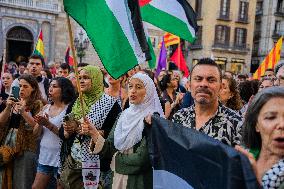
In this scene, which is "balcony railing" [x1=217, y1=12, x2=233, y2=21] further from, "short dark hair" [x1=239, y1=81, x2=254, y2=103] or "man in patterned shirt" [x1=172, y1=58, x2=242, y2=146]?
"man in patterned shirt" [x1=172, y1=58, x2=242, y2=146]

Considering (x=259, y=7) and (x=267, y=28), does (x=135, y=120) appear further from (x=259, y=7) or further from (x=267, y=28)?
(x=259, y=7)

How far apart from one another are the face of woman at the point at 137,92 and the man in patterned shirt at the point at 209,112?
55 cm

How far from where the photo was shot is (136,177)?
3.31 m

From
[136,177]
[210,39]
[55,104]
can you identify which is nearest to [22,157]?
[55,104]

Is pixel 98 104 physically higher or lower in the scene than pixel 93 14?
lower

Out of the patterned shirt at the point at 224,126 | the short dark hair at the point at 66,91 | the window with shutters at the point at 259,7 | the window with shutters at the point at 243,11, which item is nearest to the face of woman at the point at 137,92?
the patterned shirt at the point at 224,126

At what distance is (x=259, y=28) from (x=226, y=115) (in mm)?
43448

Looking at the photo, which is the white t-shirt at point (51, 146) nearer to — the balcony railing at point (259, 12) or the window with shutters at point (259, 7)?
the balcony railing at point (259, 12)

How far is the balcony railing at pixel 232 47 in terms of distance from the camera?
125 feet

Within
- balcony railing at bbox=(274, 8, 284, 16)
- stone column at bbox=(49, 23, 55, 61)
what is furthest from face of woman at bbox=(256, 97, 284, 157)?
balcony railing at bbox=(274, 8, 284, 16)

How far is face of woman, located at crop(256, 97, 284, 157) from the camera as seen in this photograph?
1862 mm

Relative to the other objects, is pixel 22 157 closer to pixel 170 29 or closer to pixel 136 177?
pixel 136 177

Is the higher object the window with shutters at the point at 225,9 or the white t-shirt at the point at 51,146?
the window with shutters at the point at 225,9

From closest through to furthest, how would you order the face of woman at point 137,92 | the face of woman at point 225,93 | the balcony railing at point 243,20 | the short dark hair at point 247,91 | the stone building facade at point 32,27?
the face of woman at point 137,92 → the face of woman at point 225,93 → the short dark hair at point 247,91 → the stone building facade at point 32,27 → the balcony railing at point 243,20
